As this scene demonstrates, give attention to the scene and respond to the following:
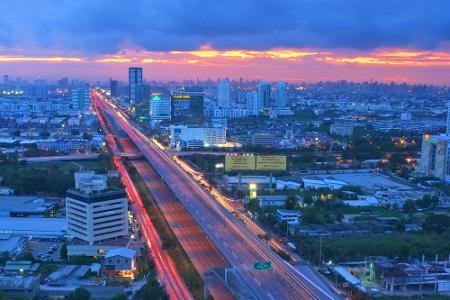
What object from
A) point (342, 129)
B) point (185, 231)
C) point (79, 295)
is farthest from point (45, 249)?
point (342, 129)

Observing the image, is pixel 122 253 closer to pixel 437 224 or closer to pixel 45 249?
pixel 45 249

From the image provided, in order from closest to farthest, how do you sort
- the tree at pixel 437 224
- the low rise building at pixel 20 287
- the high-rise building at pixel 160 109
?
the low rise building at pixel 20 287
the tree at pixel 437 224
the high-rise building at pixel 160 109

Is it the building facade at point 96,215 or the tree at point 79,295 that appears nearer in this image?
the tree at point 79,295

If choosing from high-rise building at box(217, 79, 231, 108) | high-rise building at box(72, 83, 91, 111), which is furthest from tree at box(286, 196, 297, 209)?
high-rise building at box(217, 79, 231, 108)

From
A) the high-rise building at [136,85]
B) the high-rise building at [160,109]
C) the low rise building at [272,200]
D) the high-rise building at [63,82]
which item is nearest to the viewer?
the low rise building at [272,200]

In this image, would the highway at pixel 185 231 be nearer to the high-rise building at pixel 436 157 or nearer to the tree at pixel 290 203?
the tree at pixel 290 203

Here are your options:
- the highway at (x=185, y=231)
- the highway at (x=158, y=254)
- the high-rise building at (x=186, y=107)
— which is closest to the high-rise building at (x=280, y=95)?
the high-rise building at (x=186, y=107)

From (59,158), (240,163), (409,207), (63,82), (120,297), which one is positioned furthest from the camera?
(63,82)
